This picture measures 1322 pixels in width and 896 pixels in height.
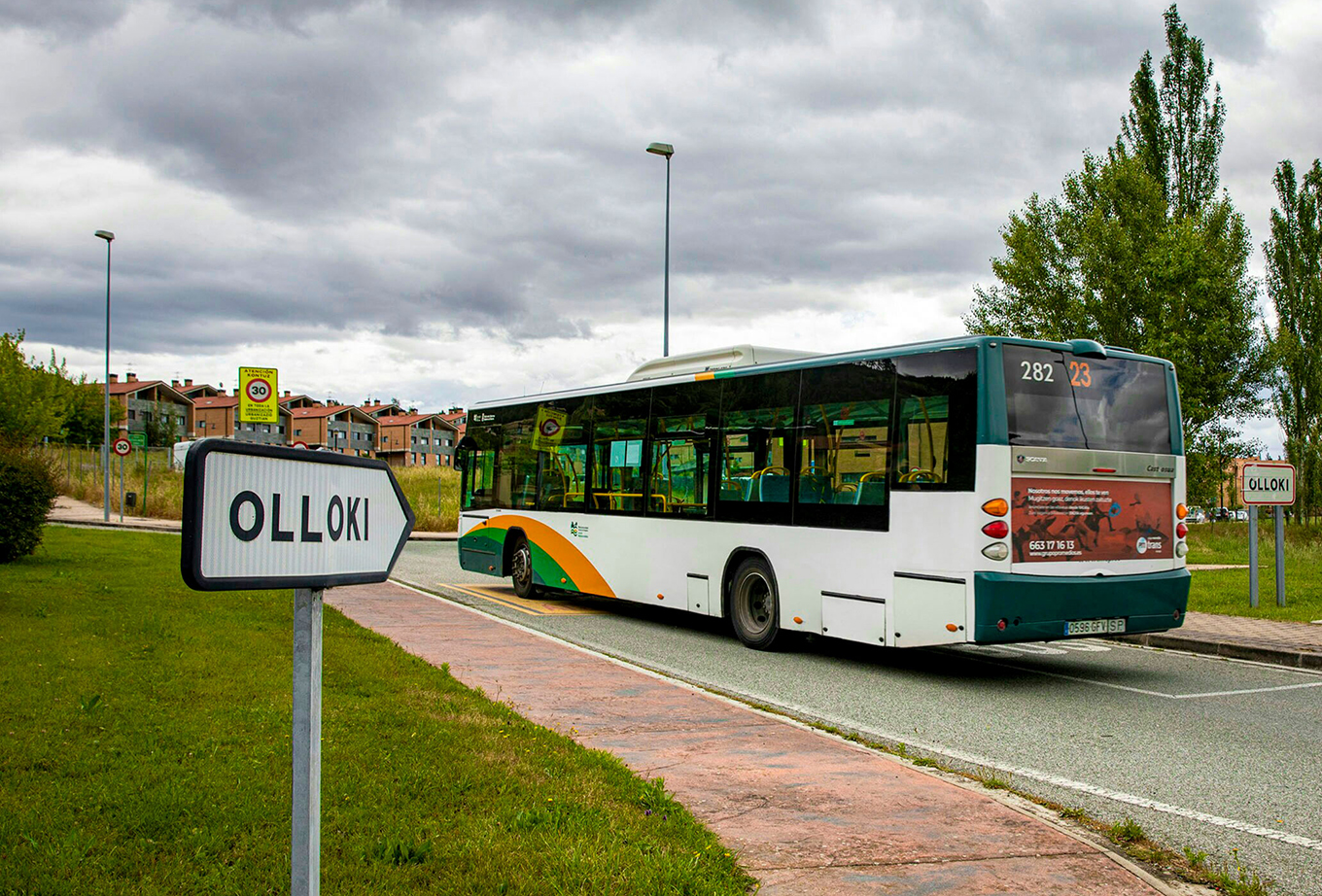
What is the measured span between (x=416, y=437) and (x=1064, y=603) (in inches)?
5157

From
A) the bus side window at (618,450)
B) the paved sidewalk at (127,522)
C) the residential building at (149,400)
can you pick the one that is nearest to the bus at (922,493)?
the bus side window at (618,450)

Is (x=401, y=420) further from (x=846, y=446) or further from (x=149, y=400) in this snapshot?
(x=846, y=446)

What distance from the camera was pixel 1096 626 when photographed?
9.75 meters

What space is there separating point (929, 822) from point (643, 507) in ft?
29.0

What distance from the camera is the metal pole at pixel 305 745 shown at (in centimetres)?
254

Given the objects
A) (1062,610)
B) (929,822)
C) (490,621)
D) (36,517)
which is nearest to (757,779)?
(929,822)

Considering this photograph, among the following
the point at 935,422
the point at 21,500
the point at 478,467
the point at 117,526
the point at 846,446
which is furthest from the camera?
the point at 117,526

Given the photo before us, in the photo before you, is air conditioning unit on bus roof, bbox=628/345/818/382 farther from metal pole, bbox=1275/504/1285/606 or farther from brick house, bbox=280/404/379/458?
brick house, bbox=280/404/379/458

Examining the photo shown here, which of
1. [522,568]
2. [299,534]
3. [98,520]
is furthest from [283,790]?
[98,520]

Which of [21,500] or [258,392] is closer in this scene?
[21,500]

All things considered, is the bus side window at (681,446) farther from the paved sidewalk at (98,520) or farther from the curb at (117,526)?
the curb at (117,526)

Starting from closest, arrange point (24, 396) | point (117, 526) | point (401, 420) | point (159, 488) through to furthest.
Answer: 1. point (24, 396)
2. point (117, 526)
3. point (159, 488)
4. point (401, 420)

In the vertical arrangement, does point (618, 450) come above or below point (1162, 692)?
above

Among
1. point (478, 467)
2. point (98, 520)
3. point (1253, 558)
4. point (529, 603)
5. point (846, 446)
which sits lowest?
point (529, 603)
